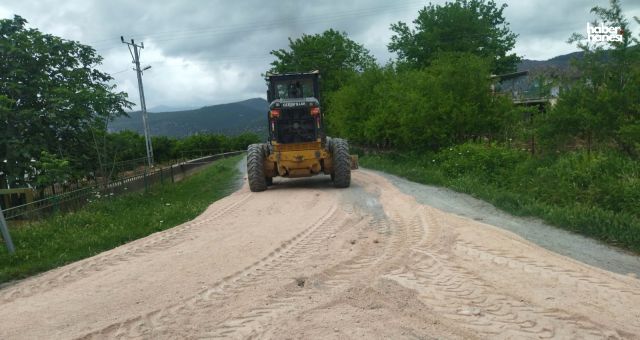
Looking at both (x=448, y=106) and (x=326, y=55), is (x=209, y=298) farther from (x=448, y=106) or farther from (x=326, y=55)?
(x=326, y=55)

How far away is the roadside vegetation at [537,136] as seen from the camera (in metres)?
8.68

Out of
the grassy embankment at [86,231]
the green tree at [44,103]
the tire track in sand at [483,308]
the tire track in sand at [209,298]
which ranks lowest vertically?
the tire track in sand at [483,308]

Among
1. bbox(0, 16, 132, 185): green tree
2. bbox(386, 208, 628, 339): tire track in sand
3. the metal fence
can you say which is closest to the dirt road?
bbox(386, 208, 628, 339): tire track in sand

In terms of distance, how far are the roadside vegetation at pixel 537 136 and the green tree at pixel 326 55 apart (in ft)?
61.3

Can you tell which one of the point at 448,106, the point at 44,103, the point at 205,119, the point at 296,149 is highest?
the point at 205,119

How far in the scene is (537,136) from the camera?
12555 mm

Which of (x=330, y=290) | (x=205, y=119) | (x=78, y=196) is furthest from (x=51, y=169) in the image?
(x=205, y=119)

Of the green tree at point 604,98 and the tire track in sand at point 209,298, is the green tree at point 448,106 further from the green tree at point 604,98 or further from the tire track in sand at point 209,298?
the tire track in sand at point 209,298

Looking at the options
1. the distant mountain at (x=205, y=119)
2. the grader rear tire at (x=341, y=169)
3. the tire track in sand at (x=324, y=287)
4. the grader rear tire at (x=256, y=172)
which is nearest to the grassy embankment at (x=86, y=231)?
the grader rear tire at (x=256, y=172)

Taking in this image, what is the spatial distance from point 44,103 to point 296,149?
8.40m

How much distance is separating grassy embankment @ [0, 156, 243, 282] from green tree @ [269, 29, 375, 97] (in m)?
32.2

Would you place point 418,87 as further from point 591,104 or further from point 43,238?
point 43,238

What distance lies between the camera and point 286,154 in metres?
13.8

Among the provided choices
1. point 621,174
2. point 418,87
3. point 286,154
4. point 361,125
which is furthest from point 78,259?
point 361,125
